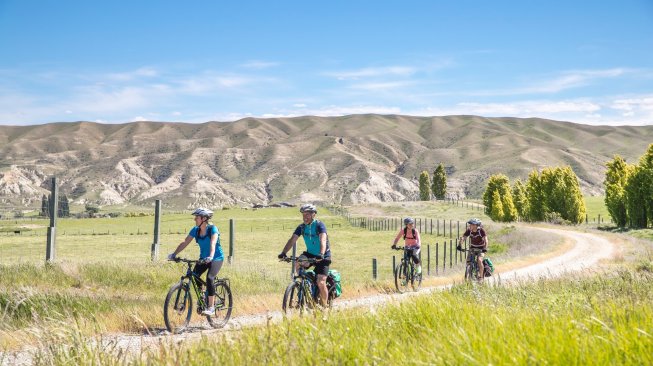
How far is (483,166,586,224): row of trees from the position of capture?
65.6 m

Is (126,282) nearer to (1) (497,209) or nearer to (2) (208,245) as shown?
(2) (208,245)

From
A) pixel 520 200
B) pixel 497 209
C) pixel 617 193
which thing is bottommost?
pixel 497 209

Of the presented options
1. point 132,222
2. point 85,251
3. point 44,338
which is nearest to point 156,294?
point 44,338

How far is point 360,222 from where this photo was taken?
82188mm

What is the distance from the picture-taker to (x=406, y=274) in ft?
56.7

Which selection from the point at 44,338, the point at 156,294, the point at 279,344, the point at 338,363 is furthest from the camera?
the point at 156,294

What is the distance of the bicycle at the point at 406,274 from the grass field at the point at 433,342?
10447 mm

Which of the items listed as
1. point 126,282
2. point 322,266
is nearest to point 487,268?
point 322,266

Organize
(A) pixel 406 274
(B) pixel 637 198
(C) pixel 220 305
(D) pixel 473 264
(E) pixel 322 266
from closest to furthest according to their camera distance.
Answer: (E) pixel 322 266 < (C) pixel 220 305 < (A) pixel 406 274 < (D) pixel 473 264 < (B) pixel 637 198

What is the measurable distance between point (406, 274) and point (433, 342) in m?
13.0

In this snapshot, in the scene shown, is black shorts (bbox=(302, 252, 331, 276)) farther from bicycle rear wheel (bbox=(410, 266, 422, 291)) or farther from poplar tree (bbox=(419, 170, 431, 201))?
poplar tree (bbox=(419, 170, 431, 201))

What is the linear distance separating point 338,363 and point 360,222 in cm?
7805

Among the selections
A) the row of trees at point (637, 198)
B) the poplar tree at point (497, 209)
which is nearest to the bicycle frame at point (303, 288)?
the row of trees at point (637, 198)

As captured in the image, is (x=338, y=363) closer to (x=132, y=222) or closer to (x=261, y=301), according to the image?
(x=261, y=301)
